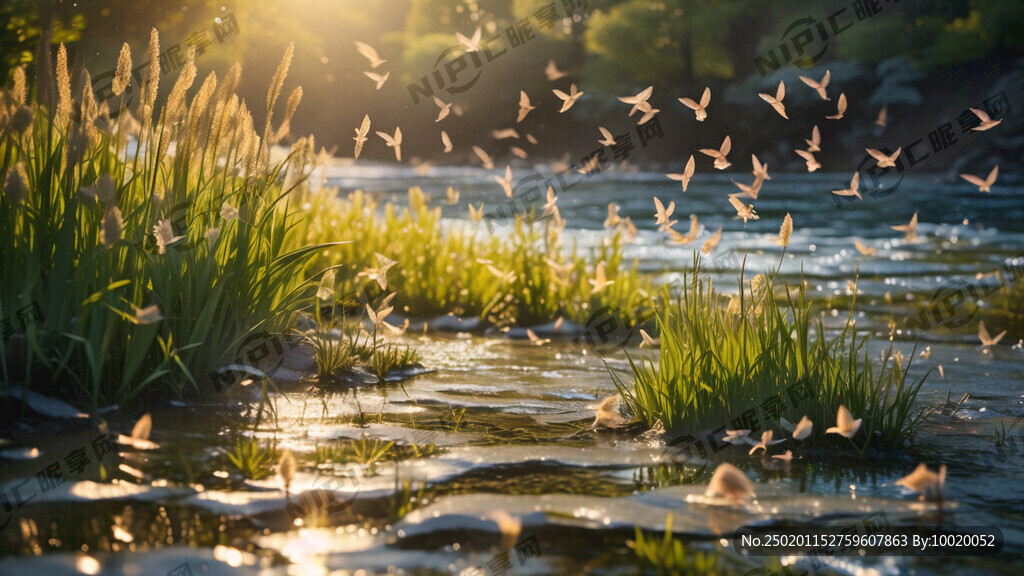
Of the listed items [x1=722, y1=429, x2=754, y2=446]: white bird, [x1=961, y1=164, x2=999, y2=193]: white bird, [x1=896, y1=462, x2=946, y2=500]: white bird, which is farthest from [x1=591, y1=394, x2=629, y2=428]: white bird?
[x1=961, y1=164, x2=999, y2=193]: white bird

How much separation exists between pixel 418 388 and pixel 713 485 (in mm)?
2174

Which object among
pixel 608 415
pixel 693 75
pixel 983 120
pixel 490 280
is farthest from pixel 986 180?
pixel 693 75

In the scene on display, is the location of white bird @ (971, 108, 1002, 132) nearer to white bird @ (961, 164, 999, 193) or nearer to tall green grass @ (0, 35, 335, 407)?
white bird @ (961, 164, 999, 193)

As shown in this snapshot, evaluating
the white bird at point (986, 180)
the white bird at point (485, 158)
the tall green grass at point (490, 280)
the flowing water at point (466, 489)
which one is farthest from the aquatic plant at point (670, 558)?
the tall green grass at point (490, 280)

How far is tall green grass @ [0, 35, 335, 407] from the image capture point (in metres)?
3.58

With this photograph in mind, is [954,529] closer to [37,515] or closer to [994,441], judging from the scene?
[994,441]

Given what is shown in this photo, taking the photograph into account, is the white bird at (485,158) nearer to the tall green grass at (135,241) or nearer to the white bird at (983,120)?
the tall green grass at (135,241)

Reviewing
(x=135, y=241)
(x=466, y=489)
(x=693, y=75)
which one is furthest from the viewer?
(x=693, y=75)

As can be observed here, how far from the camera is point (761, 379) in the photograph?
3750 mm

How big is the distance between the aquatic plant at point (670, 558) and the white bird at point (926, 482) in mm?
819

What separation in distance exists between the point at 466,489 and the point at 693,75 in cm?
4742

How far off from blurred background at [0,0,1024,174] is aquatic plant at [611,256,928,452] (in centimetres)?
1955

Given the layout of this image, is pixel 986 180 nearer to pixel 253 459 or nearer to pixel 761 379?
pixel 761 379

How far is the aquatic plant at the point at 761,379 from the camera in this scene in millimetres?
3689
